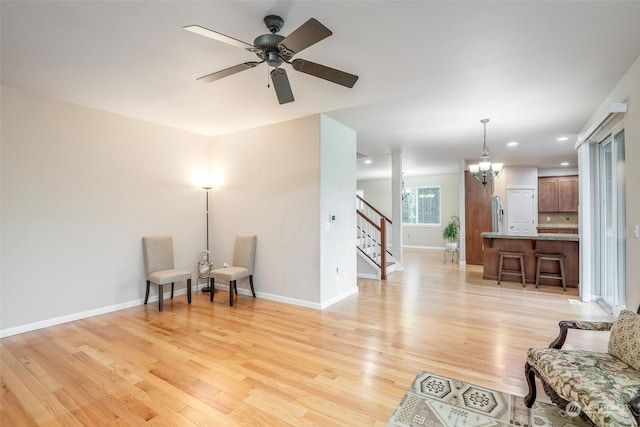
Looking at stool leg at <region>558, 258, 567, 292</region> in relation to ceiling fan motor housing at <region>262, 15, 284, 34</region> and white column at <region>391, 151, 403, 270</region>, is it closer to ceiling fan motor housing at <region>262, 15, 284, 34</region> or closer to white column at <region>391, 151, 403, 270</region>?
white column at <region>391, 151, 403, 270</region>

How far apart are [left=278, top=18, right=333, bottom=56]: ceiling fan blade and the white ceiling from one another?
0.26 meters

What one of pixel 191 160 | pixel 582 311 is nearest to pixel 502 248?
pixel 582 311

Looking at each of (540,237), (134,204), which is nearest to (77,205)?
(134,204)

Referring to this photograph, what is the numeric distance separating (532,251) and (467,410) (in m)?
4.97

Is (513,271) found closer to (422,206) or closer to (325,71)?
(422,206)

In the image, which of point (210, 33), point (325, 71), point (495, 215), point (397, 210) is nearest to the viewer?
point (210, 33)

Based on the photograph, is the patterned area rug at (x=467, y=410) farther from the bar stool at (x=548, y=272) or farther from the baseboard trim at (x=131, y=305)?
the bar stool at (x=548, y=272)

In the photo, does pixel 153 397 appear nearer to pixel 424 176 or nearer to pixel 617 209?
pixel 617 209

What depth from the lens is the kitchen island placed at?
18.1 feet

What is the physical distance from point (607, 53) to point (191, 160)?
5386 millimetres

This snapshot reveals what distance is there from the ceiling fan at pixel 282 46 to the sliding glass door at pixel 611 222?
374 cm

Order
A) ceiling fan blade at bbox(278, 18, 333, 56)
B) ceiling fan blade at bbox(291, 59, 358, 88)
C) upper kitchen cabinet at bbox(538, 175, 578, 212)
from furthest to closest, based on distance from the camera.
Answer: upper kitchen cabinet at bbox(538, 175, 578, 212)
ceiling fan blade at bbox(291, 59, 358, 88)
ceiling fan blade at bbox(278, 18, 333, 56)

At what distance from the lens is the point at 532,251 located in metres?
5.86

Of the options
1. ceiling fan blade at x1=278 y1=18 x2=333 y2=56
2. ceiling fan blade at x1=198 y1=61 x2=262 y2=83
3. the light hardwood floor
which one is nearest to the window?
the light hardwood floor
